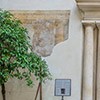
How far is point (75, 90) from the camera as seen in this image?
220 inches

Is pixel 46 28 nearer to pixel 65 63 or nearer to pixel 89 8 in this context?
pixel 65 63

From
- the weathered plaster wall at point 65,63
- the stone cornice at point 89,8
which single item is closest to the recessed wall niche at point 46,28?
the weathered plaster wall at point 65,63

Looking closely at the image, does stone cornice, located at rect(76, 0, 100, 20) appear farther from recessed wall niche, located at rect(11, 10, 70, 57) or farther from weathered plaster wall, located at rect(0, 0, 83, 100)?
recessed wall niche, located at rect(11, 10, 70, 57)

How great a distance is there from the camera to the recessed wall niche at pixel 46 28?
5.73 m

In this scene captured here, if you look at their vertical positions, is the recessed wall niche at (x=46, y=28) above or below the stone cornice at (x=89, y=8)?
below

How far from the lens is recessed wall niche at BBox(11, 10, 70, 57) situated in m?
5.73

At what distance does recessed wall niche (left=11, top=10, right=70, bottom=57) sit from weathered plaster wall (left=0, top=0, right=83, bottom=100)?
0.24ft

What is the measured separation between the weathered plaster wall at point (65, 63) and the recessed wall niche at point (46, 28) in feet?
0.24

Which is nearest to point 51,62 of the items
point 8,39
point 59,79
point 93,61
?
point 59,79

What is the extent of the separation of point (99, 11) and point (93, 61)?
782mm

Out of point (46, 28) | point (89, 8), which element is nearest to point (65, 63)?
point (46, 28)

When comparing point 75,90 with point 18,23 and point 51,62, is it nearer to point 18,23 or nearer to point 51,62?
point 51,62

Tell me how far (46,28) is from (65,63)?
63cm

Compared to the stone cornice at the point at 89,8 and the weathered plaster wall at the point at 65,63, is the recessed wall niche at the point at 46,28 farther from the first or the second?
the stone cornice at the point at 89,8
